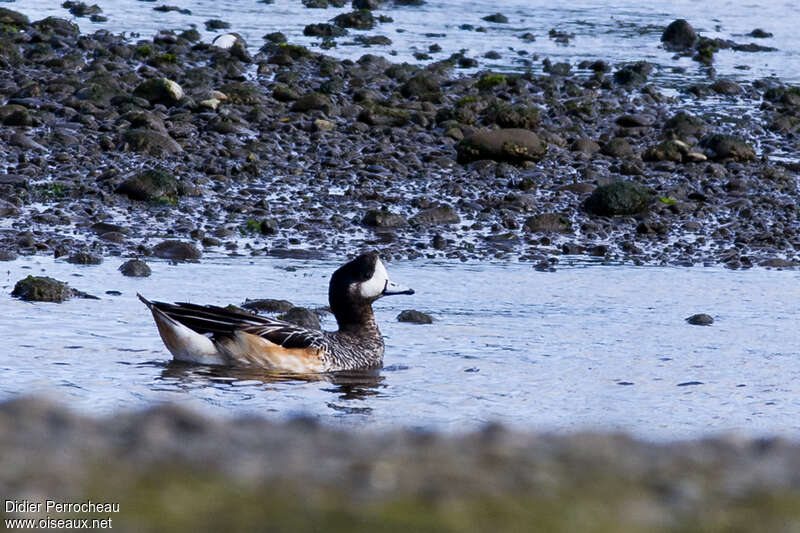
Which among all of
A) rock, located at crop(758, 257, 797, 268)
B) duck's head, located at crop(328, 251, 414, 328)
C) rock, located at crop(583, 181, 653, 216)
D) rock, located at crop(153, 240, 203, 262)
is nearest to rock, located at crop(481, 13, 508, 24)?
rock, located at crop(583, 181, 653, 216)

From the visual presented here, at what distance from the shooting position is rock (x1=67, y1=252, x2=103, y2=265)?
12.9m

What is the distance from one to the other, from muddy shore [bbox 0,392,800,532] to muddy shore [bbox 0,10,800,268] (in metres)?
7.93

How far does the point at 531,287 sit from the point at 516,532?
340 inches

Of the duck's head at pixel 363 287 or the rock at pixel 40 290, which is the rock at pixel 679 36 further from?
the rock at pixel 40 290

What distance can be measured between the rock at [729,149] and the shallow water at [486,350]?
4.78 meters

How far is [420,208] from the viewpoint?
1555 centimetres

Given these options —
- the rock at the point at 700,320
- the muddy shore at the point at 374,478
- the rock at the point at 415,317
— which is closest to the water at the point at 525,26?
the rock at the point at 700,320

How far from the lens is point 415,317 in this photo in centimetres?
1183

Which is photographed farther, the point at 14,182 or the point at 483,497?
the point at 14,182

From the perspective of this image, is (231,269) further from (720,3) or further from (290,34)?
(720,3)

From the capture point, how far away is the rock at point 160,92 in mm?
19750

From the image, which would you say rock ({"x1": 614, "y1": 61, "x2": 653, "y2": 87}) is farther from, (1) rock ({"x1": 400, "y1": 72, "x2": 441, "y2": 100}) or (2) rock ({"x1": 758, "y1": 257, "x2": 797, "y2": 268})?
(2) rock ({"x1": 758, "y1": 257, "x2": 797, "y2": 268})

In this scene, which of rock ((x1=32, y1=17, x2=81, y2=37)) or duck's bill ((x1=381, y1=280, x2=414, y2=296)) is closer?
duck's bill ((x1=381, y1=280, x2=414, y2=296))

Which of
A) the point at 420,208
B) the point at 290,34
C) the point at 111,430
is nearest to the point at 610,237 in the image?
the point at 420,208
